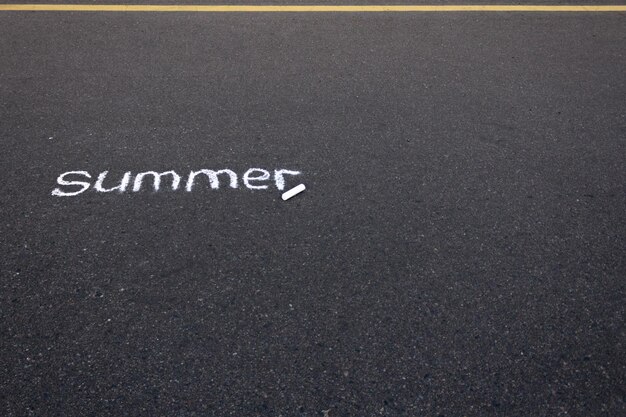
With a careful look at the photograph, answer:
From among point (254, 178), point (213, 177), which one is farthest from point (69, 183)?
point (254, 178)

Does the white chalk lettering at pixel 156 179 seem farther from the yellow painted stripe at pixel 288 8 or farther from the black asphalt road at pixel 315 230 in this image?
the yellow painted stripe at pixel 288 8

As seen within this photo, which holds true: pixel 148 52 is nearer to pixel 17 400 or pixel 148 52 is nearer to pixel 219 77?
pixel 219 77

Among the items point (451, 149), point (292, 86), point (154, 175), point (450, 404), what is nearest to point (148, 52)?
point (292, 86)

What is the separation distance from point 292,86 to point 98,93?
1624 mm

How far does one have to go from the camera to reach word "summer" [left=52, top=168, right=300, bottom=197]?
4.08m

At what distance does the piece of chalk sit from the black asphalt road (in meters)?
0.10

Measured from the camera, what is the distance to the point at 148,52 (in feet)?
19.2

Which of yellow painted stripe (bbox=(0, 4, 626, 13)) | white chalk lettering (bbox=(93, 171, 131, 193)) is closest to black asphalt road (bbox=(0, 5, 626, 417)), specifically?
white chalk lettering (bbox=(93, 171, 131, 193))

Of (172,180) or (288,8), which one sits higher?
(288,8)

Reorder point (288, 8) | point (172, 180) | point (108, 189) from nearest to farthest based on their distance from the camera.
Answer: point (108, 189) → point (172, 180) → point (288, 8)

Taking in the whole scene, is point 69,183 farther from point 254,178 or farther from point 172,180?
point 254,178

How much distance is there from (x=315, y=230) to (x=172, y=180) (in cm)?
108

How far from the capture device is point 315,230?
3809mm

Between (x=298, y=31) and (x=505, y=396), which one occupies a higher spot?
(x=298, y=31)
